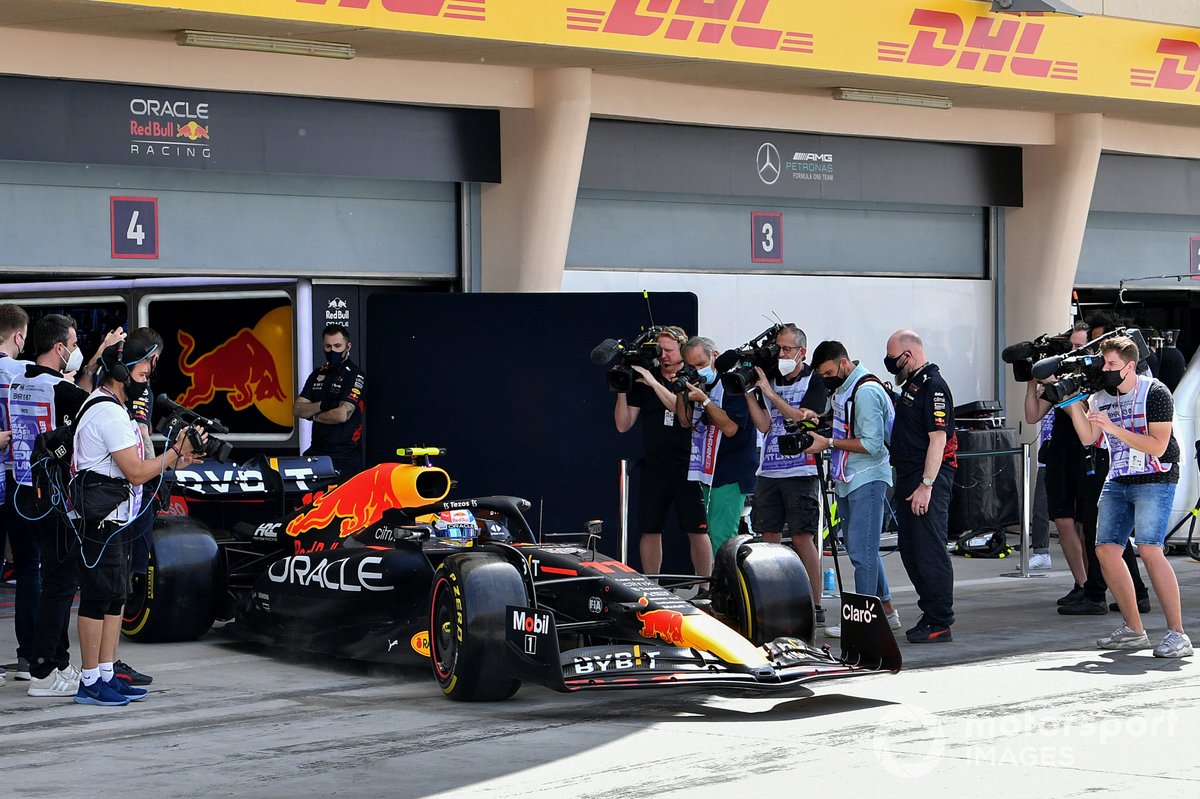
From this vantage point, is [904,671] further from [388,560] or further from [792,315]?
[792,315]

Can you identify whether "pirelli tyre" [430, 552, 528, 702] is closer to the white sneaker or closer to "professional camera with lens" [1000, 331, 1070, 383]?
the white sneaker

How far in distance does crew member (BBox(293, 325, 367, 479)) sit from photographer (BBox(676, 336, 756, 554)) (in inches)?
129

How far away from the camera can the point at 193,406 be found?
1484cm

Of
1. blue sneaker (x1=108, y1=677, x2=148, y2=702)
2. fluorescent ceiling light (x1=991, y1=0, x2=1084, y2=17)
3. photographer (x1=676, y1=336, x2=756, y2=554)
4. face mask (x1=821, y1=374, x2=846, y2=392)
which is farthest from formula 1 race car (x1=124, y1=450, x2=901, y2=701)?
fluorescent ceiling light (x1=991, y1=0, x2=1084, y2=17)

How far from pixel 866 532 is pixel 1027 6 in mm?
7578

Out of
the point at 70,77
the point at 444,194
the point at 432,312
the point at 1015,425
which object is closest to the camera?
the point at 70,77

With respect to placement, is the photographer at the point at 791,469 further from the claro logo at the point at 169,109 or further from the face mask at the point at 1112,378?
the claro logo at the point at 169,109

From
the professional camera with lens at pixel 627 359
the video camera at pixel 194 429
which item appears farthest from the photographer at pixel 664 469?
the video camera at pixel 194 429

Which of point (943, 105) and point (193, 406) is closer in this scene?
point (193, 406)

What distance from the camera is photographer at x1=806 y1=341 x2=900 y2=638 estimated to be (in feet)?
36.1

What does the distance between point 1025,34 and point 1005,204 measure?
2.67 metres

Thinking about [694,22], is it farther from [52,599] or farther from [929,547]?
[52,599]

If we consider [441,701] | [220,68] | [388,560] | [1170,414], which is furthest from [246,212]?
[1170,414]

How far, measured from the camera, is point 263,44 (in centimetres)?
1345
